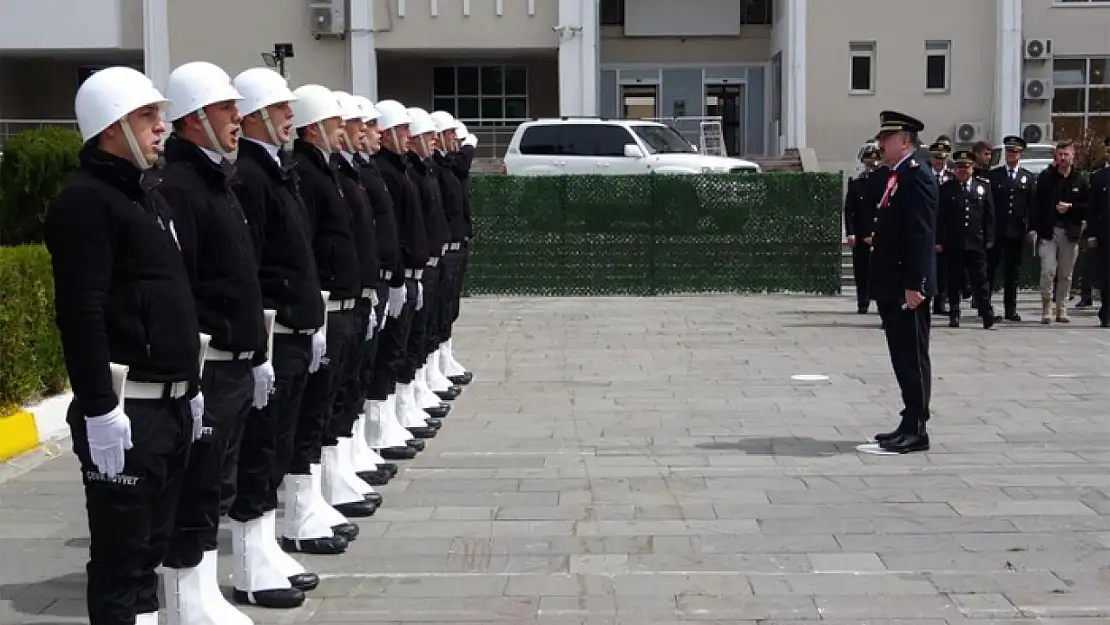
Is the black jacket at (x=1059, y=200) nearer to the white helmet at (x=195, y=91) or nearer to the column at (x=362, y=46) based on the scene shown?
the white helmet at (x=195, y=91)

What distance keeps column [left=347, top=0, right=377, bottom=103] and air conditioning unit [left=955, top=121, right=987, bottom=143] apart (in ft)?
48.1

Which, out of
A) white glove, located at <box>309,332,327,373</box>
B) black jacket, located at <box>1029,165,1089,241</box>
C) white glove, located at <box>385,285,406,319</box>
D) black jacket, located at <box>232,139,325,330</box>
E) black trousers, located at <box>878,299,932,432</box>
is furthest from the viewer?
black jacket, located at <box>1029,165,1089,241</box>

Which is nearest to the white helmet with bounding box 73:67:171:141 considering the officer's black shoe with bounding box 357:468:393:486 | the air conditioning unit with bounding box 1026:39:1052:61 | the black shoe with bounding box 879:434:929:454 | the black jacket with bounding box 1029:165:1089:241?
the officer's black shoe with bounding box 357:468:393:486

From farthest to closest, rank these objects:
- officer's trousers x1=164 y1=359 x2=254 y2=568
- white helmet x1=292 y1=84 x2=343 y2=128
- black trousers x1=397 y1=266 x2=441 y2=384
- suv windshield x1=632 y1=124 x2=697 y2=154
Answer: suv windshield x1=632 y1=124 x2=697 y2=154
black trousers x1=397 y1=266 x2=441 y2=384
white helmet x1=292 y1=84 x2=343 y2=128
officer's trousers x1=164 y1=359 x2=254 y2=568

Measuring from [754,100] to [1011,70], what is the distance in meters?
6.97

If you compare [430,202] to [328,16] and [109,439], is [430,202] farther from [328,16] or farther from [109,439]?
[328,16]

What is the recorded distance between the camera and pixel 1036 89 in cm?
3534

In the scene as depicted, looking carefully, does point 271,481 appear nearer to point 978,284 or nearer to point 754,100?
point 978,284

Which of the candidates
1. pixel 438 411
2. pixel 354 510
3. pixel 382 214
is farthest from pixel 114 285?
pixel 438 411

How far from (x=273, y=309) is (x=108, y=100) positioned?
1733 mm

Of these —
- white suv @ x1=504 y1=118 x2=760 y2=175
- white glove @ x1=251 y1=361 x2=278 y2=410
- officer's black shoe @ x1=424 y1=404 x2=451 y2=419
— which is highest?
white suv @ x1=504 y1=118 x2=760 y2=175

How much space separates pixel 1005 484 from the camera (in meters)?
8.52

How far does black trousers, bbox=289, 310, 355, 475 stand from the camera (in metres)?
7.06

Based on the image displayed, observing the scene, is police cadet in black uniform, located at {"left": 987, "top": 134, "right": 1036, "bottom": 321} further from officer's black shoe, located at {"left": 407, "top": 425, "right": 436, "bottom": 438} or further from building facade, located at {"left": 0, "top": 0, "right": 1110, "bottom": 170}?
building facade, located at {"left": 0, "top": 0, "right": 1110, "bottom": 170}
